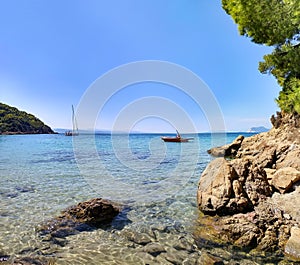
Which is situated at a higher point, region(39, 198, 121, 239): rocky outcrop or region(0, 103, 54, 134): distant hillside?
region(0, 103, 54, 134): distant hillside

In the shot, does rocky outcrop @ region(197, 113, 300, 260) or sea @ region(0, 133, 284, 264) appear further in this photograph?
rocky outcrop @ region(197, 113, 300, 260)

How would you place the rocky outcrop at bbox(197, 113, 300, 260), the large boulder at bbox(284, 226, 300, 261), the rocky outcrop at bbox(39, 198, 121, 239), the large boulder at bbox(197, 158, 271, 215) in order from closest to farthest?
the large boulder at bbox(284, 226, 300, 261) < the rocky outcrop at bbox(197, 113, 300, 260) < the rocky outcrop at bbox(39, 198, 121, 239) < the large boulder at bbox(197, 158, 271, 215)

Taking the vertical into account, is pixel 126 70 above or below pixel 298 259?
above

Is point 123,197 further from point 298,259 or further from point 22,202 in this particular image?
point 298,259

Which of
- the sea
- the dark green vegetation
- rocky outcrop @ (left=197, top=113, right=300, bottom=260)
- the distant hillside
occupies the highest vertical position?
the distant hillside

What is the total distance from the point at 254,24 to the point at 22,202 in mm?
12961

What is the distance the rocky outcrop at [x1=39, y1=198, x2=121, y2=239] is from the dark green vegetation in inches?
344

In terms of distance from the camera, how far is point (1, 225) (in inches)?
297

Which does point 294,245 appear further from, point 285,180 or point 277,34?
point 277,34

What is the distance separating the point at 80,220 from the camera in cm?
788

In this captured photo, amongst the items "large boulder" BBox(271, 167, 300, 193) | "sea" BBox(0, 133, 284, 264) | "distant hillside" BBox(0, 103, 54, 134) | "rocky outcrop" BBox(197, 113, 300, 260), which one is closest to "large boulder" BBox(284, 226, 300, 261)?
"rocky outcrop" BBox(197, 113, 300, 260)

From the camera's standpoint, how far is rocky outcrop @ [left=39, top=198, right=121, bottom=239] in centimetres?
714

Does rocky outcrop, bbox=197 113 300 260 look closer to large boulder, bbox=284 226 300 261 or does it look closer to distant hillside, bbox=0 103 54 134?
large boulder, bbox=284 226 300 261

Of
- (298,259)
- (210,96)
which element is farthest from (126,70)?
(298,259)
